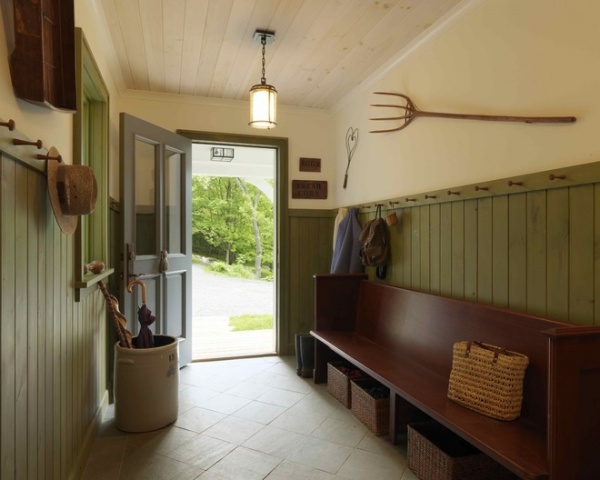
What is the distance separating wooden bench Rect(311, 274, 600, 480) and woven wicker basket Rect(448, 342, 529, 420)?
46 millimetres

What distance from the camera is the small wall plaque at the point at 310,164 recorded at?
3992 millimetres

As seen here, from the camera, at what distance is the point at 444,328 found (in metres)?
2.20

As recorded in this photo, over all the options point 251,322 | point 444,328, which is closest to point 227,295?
point 251,322

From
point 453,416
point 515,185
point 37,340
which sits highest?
point 515,185

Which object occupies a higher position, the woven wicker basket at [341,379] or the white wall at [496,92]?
the white wall at [496,92]

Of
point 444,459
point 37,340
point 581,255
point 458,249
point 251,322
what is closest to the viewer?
point 37,340

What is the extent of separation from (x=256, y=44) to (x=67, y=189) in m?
1.73

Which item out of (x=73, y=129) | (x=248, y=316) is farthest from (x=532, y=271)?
(x=248, y=316)

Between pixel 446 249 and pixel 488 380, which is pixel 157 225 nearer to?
pixel 446 249

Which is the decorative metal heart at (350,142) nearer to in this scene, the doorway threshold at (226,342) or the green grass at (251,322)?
the doorway threshold at (226,342)

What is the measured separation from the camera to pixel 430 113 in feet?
8.34

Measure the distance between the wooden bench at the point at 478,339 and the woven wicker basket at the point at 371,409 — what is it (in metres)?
0.12

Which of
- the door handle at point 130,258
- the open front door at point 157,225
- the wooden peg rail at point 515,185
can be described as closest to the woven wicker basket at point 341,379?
the wooden peg rail at point 515,185

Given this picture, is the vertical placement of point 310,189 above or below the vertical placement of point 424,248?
above
